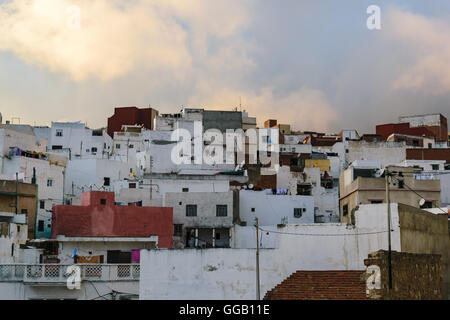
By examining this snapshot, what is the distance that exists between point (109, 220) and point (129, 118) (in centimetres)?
3098

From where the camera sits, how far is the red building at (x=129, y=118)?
6375cm

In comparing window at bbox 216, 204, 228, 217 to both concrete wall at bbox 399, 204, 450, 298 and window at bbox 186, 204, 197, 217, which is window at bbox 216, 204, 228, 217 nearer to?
window at bbox 186, 204, 197, 217

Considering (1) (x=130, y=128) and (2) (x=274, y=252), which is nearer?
(2) (x=274, y=252)

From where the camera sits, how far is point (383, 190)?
3584 cm

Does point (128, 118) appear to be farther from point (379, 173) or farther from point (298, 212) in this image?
point (379, 173)

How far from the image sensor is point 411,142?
60.5 m

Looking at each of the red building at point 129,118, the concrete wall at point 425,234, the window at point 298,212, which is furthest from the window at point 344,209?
the red building at point 129,118

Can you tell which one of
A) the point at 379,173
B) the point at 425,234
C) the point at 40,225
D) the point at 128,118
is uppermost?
the point at 128,118

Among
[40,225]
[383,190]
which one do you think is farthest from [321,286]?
[40,225]

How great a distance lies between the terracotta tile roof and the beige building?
988 cm
